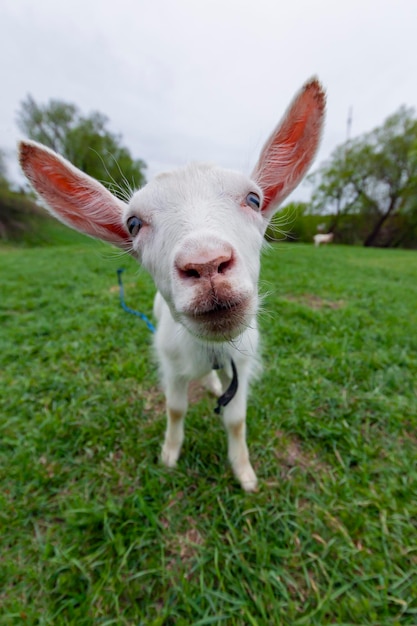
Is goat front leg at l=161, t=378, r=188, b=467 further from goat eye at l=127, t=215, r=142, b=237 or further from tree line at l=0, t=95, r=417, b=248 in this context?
tree line at l=0, t=95, r=417, b=248

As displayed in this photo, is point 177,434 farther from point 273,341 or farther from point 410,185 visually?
point 410,185

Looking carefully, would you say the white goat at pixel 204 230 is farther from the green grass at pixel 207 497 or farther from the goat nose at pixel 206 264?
the green grass at pixel 207 497

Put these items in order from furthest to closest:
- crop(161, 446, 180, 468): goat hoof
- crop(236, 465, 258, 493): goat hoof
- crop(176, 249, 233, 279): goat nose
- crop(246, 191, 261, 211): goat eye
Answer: crop(161, 446, 180, 468): goat hoof, crop(236, 465, 258, 493): goat hoof, crop(246, 191, 261, 211): goat eye, crop(176, 249, 233, 279): goat nose

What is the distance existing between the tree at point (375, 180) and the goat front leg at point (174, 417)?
100 feet

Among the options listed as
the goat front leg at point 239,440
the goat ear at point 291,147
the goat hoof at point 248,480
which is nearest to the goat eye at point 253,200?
the goat ear at point 291,147

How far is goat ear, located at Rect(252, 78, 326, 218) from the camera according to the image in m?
1.36

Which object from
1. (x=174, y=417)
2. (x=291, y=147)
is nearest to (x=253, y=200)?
(x=291, y=147)

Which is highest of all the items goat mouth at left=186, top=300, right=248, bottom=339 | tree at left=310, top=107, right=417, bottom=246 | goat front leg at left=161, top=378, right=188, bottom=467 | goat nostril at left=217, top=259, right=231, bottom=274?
tree at left=310, top=107, right=417, bottom=246

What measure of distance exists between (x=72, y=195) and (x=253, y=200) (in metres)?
0.94

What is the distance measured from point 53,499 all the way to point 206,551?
3.40 feet

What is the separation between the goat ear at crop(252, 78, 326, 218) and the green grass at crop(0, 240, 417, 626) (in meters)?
0.83

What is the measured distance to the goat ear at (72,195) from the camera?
138 centimetres

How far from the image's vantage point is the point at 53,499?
1843 millimetres

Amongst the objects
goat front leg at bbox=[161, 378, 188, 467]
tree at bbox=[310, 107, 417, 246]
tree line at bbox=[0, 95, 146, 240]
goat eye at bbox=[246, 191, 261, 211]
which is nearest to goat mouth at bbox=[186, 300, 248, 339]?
goat eye at bbox=[246, 191, 261, 211]
